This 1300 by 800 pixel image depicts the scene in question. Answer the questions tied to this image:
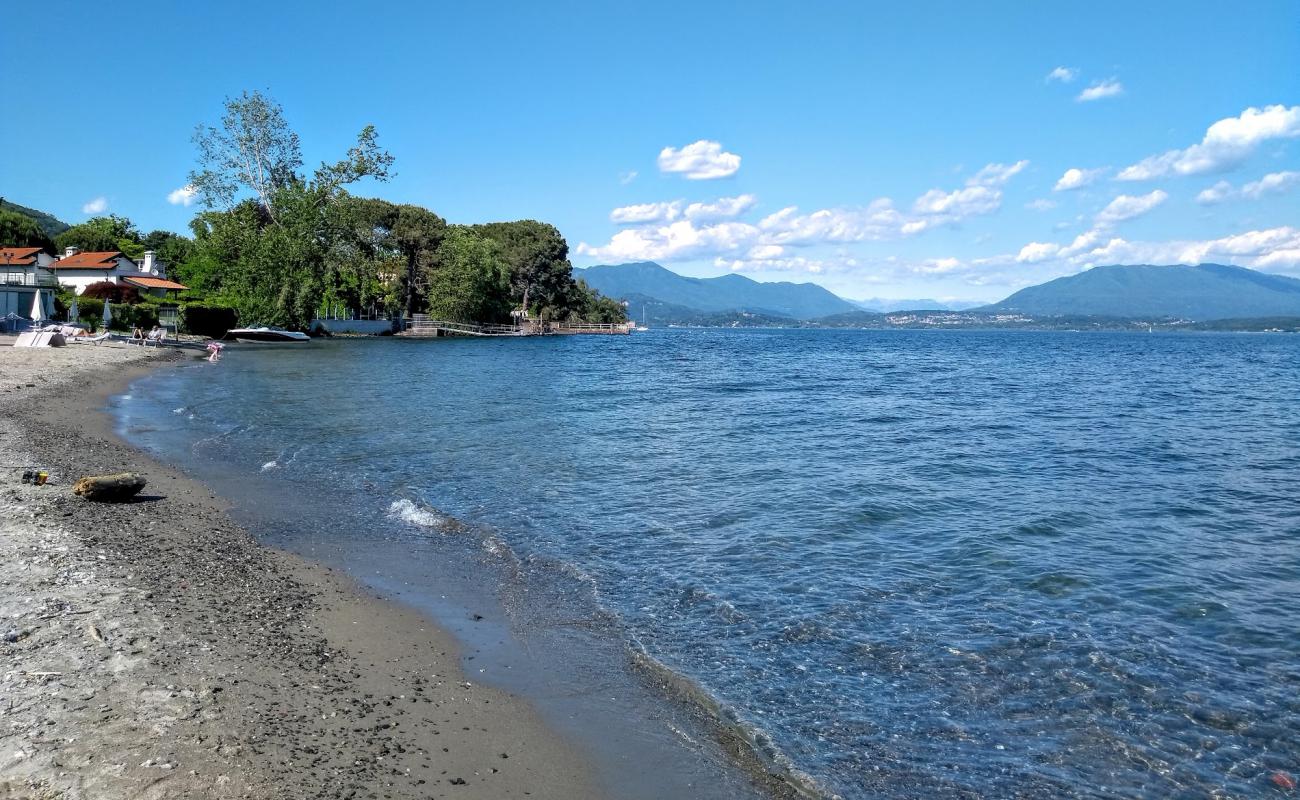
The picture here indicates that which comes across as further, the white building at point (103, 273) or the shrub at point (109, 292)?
the white building at point (103, 273)

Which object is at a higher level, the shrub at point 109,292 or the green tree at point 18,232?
the green tree at point 18,232

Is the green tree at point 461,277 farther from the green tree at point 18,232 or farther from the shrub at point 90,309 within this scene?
the green tree at point 18,232

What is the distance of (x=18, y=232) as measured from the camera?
3789 inches

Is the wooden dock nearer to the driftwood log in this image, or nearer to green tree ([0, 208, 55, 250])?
green tree ([0, 208, 55, 250])

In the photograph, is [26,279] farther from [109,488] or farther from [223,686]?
[223,686]

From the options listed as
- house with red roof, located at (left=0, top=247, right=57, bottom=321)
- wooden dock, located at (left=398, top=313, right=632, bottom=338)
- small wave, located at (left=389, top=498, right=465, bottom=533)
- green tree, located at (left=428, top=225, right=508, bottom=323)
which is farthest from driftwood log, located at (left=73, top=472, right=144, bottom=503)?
wooden dock, located at (left=398, top=313, right=632, bottom=338)

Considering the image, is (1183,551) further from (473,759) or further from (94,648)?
(94,648)

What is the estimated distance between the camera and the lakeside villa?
60.3 metres

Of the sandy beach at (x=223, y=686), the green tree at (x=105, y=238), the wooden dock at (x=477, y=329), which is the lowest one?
the sandy beach at (x=223, y=686)

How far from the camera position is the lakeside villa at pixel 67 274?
6034 centimetres

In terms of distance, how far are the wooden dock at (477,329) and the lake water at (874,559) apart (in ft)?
247

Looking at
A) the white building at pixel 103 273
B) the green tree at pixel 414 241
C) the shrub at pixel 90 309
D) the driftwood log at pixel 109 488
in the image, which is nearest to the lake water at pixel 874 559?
the driftwood log at pixel 109 488

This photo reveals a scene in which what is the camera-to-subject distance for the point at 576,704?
724 cm

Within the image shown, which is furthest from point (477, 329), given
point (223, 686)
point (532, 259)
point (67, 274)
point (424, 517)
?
point (223, 686)
